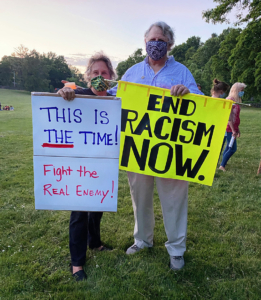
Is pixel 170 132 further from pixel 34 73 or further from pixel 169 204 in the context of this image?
pixel 34 73

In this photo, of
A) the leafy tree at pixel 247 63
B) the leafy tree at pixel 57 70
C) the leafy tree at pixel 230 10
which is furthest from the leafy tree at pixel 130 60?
the leafy tree at pixel 230 10

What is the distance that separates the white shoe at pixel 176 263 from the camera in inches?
101

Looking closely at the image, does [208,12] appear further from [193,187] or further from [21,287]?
[21,287]

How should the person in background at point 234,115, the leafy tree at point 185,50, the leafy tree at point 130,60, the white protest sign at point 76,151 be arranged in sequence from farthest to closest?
the leafy tree at point 130,60, the leafy tree at point 185,50, the person in background at point 234,115, the white protest sign at point 76,151

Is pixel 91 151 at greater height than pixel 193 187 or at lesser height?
greater

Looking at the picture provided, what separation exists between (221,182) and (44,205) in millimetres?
3943

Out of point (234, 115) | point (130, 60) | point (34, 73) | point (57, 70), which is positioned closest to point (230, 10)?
point (234, 115)

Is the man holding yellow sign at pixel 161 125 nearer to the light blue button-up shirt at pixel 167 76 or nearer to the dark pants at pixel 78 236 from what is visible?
the light blue button-up shirt at pixel 167 76

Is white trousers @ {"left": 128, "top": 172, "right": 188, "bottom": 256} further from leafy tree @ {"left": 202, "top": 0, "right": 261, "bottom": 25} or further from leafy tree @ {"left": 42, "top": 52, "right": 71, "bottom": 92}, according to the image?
leafy tree @ {"left": 42, "top": 52, "right": 71, "bottom": 92}

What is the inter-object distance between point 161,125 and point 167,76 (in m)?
0.50

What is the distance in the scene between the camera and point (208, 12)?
13.0 meters

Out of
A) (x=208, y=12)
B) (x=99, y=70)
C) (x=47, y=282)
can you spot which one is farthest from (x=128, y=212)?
(x=208, y=12)

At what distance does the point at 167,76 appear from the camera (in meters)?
2.41

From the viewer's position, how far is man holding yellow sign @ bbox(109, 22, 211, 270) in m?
2.32
